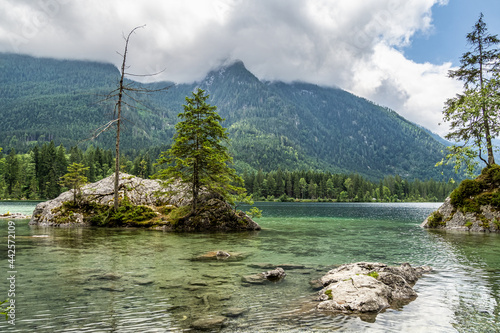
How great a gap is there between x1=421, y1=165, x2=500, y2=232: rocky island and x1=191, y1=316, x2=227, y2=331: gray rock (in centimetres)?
3378

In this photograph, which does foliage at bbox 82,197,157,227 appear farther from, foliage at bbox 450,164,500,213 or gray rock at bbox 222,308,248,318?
foliage at bbox 450,164,500,213

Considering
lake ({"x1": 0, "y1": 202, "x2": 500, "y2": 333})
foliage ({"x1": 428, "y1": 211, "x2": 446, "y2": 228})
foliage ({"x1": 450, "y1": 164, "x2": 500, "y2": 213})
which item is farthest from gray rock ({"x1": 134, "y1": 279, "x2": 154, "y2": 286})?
foliage ({"x1": 450, "y1": 164, "x2": 500, "y2": 213})

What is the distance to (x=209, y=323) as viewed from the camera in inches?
287

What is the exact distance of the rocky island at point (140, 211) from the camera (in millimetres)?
30875

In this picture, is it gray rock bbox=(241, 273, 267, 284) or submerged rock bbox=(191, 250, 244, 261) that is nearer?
gray rock bbox=(241, 273, 267, 284)

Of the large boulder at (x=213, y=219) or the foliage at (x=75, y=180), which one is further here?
the foliage at (x=75, y=180)

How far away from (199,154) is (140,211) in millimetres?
10229

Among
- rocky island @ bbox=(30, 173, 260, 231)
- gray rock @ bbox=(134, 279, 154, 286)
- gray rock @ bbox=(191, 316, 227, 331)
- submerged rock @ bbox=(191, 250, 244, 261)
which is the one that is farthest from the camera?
rocky island @ bbox=(30, 173, 260, 231)

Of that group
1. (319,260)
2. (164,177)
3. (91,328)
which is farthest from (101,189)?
(91,328)

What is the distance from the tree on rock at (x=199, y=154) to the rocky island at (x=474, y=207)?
24552 millimetres

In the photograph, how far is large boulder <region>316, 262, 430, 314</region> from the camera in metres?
8.48

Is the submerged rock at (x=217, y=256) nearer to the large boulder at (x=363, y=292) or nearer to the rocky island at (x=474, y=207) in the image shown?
the large boulder at (x=363, y=292)

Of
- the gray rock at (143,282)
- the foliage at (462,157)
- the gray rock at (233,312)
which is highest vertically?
the foliage at (462,157)

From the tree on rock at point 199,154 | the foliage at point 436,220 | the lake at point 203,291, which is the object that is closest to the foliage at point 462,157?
the foliage at point 436,220
